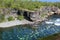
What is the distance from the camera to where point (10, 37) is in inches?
2121

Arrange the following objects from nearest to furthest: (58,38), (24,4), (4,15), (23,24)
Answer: (58,38), (23,24), (4,15), (24,4)

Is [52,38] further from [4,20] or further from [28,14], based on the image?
[28,14]

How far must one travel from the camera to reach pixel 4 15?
82.0 meters

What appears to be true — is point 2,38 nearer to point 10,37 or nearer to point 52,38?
point 10,37

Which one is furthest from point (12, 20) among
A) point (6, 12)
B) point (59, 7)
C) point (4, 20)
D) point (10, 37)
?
point (59, 7)

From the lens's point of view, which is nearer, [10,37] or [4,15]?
[10,37]

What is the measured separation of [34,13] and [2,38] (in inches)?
1389

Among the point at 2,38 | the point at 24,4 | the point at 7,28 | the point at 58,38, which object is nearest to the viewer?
the point at 58,38

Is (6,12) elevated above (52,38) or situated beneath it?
situated beneath

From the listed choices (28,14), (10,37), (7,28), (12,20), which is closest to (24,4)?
(28,14)

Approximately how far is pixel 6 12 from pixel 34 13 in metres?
13.2

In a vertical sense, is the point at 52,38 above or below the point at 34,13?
above

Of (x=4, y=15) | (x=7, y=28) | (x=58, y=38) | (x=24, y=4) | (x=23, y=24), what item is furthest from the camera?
(x=24, y=4)

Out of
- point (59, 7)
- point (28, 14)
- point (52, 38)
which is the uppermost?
point (52, 38)
